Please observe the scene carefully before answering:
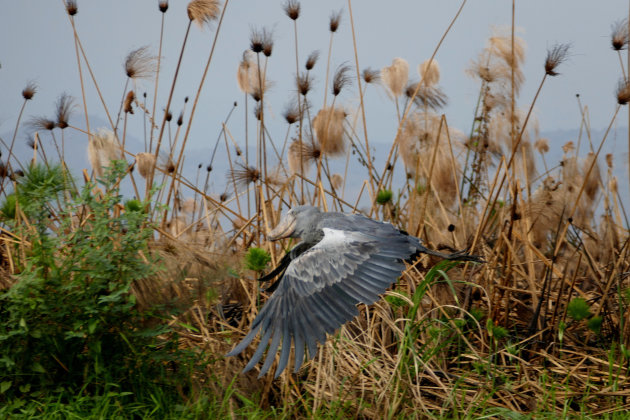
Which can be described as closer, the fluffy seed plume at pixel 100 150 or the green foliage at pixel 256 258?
the green foliage at pixel 256 258

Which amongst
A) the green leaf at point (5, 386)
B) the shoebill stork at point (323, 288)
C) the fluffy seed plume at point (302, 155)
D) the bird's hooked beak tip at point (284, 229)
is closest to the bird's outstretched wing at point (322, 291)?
the shoebill stork at point (323, 288)

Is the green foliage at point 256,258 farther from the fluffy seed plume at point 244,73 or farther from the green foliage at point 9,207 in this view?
the fluffy seed plume at point 244,73

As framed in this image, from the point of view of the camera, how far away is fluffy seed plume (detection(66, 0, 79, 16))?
11.5 ft

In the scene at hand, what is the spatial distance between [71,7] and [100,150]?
78cm

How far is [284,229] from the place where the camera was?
205 centimetres

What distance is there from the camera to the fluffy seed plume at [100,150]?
3.43m

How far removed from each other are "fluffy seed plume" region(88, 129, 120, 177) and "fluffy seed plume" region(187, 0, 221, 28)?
77cm

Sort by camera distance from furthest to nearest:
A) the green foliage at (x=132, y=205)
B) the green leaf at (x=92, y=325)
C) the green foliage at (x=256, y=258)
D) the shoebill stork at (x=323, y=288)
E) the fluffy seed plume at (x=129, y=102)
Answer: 1. the fluffy seed plume at (x=129, y=102)
2. the green foliage at (x=132, y=205)
3. the green foliage at (x=256, y=258)
4. the green leaf at (x=92, y=325)
5. the shoebill stork at (x=323, y=288)

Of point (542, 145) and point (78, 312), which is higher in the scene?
point (542, 145)

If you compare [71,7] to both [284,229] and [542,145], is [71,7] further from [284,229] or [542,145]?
[542,145]

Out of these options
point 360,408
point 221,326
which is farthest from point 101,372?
point 360,408

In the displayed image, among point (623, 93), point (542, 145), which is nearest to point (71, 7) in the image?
point (623, 93)

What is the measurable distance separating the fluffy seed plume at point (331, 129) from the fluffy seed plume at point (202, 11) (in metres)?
0.73

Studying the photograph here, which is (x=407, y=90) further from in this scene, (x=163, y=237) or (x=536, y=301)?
(x=163, y=237)
